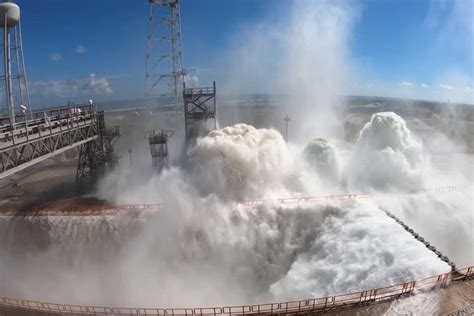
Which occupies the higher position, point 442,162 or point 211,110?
point 211,110

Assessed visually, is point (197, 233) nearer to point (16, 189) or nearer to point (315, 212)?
point (315, 212)

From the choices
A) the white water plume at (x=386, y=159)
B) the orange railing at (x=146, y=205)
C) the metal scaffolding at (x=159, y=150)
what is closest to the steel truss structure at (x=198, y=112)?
the metal scaffolding at (x=159, y=150)

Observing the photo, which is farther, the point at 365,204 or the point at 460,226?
the point at 460,226

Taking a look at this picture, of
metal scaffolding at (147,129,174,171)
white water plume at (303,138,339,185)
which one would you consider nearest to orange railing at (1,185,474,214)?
white water plume at (303,138,339,185)

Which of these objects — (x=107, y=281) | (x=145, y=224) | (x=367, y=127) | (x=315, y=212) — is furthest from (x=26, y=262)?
(x=367, y=127)

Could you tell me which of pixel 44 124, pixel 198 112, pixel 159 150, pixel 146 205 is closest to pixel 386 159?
pixel 198 112

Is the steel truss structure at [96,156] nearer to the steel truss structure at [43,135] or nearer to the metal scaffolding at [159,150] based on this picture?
the steel truss structure at [43,135]

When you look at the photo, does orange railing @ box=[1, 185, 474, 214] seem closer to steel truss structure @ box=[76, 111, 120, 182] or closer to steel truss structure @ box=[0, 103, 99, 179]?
steel truss structure @ box=[0, 103, 99, 179]
